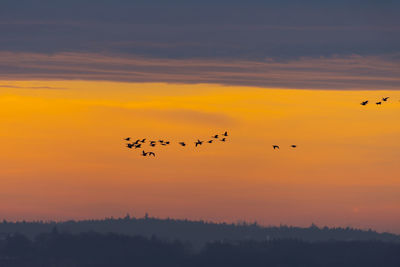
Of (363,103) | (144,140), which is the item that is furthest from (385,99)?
(144,140)

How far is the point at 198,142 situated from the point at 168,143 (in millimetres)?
3587

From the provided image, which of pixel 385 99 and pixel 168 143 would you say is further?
pixel 168 143

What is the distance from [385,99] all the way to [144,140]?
1057 inches

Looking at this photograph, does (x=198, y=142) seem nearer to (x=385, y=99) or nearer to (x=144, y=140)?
(x=144, y=140)

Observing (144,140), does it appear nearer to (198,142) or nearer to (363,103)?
(198,142)

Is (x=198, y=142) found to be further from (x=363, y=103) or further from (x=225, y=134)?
(x=363, y=103)

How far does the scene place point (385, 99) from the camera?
5310 inches

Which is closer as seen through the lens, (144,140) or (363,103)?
(363,103)

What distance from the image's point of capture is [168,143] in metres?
145

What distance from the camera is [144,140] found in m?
147

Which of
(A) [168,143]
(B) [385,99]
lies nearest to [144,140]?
(A) [168,143]

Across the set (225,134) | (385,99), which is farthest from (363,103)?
(225,134)

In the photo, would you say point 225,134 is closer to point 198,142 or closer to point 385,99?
point 198,142

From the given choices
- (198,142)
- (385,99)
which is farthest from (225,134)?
(385,99)
